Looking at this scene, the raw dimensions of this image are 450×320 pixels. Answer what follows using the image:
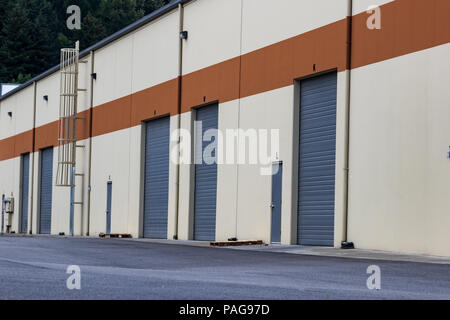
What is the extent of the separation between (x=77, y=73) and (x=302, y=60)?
1729 cm

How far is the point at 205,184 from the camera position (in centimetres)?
2595

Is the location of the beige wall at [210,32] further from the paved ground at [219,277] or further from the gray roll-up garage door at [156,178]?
the paved ground at [219,277]

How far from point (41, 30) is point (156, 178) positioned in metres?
59.8

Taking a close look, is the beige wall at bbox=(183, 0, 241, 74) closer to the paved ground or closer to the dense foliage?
the paved ground

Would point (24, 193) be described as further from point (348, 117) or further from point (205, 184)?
point (348, 117)

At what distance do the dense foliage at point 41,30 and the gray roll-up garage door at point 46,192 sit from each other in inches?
1599

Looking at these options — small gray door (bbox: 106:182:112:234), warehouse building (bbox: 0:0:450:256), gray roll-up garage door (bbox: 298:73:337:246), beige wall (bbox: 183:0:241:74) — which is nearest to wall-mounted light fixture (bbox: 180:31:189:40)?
warehouse building (bbox: 0:0:450:256)

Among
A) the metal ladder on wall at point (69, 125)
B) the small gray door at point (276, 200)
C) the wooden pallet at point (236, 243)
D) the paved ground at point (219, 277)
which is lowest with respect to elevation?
the wooden pallet at point (236, 243)

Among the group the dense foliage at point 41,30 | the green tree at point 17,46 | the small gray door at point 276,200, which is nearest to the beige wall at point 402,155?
the small gray door at point 276,200

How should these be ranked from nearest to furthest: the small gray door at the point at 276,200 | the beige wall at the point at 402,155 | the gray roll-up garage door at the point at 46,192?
the beige wall at the point at 402,155 → the small gray door at the point at 276,200 → the gray roll-up garage door at the point at 46,192

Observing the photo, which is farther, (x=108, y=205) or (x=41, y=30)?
(x=41, y=30)

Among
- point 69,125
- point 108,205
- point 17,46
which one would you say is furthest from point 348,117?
point 17,46

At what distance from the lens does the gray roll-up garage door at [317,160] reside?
20.2m
